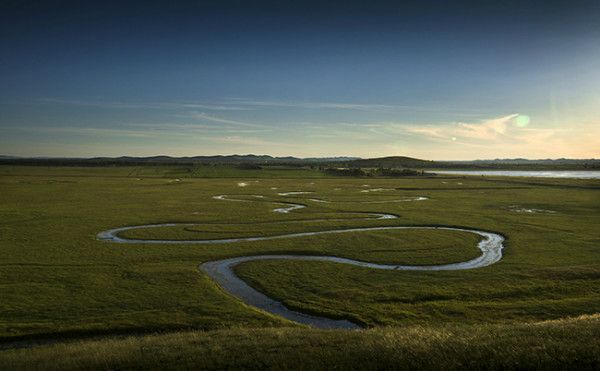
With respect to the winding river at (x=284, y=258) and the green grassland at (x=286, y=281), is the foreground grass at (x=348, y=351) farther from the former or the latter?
the winding river at (x=284, y=258)

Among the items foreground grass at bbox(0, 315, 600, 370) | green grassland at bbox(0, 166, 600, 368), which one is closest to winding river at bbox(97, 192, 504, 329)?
green grassland at bbox(0, 166, 600, 368)

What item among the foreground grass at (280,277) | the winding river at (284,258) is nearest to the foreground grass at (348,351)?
the foreground grass at (280,277)

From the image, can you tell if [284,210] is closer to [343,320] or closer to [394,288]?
[394,288]

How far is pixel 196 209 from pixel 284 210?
55.4ft

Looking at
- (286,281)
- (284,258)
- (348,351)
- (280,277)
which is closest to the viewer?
(348,351)

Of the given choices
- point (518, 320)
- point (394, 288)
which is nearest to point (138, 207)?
point (394, 288)

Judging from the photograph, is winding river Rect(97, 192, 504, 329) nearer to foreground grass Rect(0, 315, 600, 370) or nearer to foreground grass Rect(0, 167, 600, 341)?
foreground grass Rect(0, 167, 600, 341)

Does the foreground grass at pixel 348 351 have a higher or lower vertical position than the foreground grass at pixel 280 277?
higher

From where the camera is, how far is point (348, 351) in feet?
59.5

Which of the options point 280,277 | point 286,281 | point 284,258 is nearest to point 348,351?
point 286,281

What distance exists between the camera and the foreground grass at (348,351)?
16.0 meters

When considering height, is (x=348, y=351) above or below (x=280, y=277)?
above

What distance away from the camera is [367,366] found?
16078mm

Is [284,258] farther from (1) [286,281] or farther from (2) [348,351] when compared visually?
(2) [348,351]
